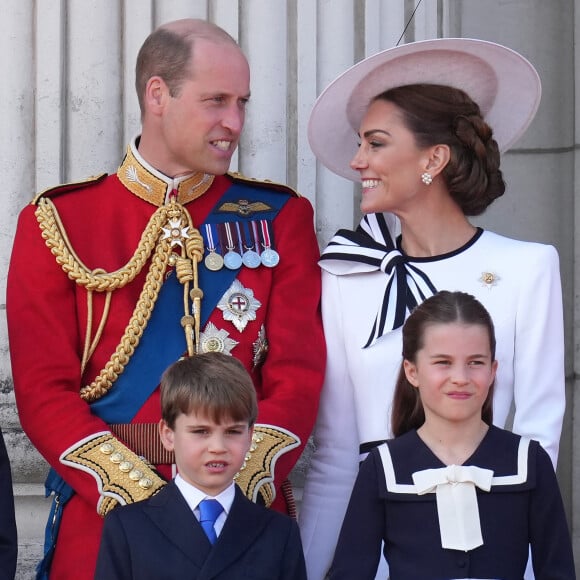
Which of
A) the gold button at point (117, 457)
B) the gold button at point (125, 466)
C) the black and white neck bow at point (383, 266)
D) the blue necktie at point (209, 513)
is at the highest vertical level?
the black and white neck bow at point (383, 266)

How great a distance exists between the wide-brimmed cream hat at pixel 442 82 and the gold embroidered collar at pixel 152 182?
415mm

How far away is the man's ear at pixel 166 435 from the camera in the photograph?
3555mm

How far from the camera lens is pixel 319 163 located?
193 inches

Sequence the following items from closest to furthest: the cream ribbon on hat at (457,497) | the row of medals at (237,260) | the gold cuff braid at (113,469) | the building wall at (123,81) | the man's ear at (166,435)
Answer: the cream ribbon on hat at (457,497)
the man's ear at (166,435)
the gold cuff braid at (113,469)
the row of medals at (237,260)
the building wall at (123,81)

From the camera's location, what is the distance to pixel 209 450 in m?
3.46

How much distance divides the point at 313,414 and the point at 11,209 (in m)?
1.33

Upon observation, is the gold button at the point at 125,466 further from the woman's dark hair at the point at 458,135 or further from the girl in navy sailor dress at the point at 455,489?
the woman's dark hair at the point at 458,135

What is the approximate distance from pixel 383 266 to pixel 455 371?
2.02ft

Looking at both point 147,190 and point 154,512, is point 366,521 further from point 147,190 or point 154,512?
point 147,190

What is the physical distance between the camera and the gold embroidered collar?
413 cm

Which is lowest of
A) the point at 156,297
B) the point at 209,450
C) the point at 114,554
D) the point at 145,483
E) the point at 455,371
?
the point at 114,554

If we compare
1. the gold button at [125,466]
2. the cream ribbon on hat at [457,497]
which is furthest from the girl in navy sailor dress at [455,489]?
the gold button at [125,466]

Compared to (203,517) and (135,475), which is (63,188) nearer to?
(135,475)

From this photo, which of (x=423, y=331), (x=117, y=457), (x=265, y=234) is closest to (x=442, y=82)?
(x=265, y=234)
